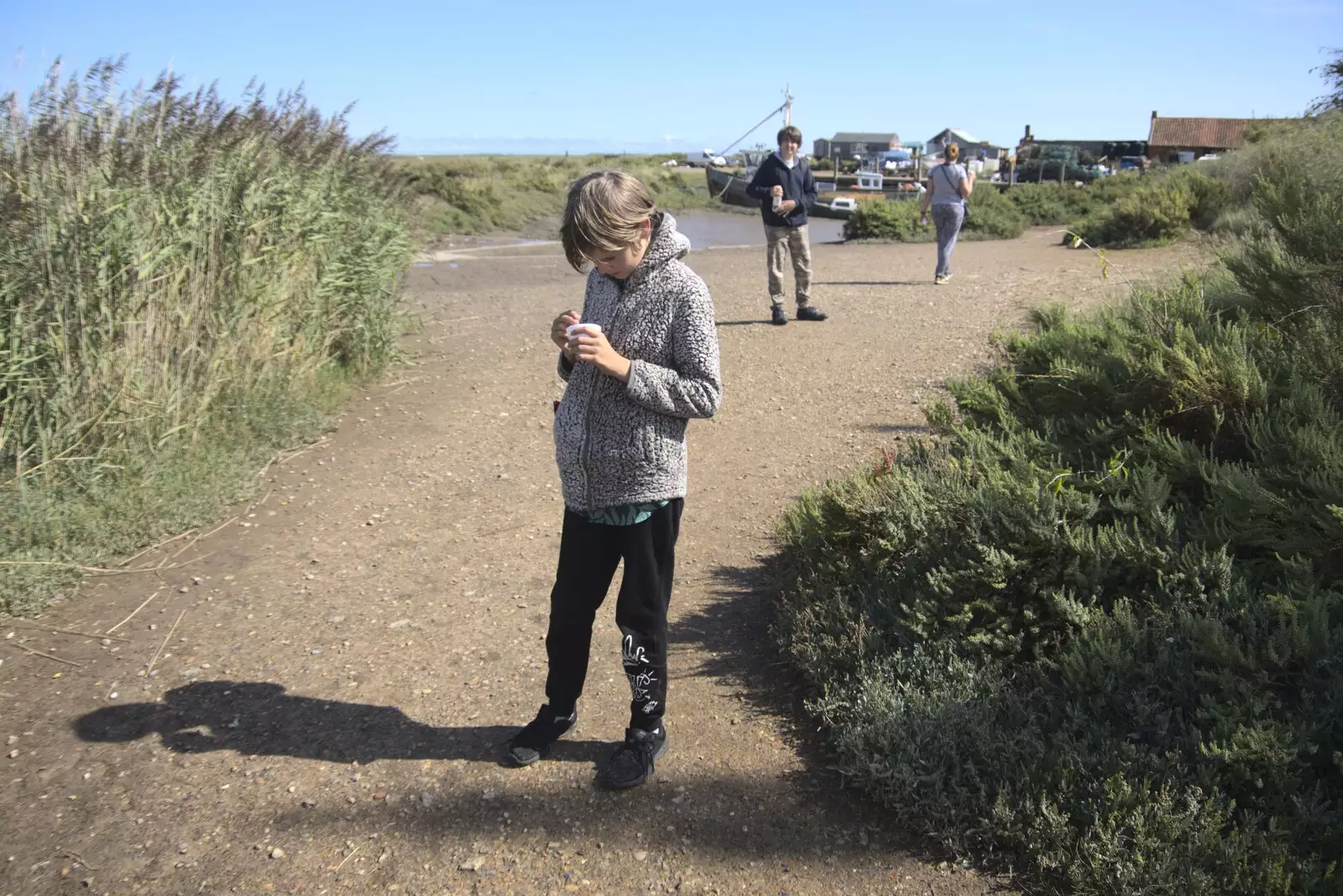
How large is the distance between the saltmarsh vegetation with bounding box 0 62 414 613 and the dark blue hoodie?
13.0 ft

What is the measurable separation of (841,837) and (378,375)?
6.21 meters

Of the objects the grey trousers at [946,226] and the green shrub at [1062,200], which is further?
the green shrub at [1062,200]

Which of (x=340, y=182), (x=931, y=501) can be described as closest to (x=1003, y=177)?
(x=340, y=182)

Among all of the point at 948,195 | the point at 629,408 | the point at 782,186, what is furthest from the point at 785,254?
the point at 629,408

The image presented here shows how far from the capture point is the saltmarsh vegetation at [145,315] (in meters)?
4.91

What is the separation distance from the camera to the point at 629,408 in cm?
293

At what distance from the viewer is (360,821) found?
3.03 meters

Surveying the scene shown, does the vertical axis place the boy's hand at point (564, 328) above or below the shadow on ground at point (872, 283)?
above

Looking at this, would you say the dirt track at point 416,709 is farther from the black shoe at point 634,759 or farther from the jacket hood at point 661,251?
the jacket hood at point 661,251

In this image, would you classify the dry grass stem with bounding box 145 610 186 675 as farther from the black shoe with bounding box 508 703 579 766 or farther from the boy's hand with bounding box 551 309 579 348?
the boy's hand with bounding box 551 309 579 348

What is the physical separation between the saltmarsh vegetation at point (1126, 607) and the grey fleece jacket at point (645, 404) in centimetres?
108

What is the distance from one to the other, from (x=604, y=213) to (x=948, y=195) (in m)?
9.95

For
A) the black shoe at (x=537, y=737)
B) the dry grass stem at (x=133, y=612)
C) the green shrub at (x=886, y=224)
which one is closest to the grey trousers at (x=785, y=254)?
the dry grass stem at (x=133, y=612)

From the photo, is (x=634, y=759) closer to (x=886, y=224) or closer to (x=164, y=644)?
(x=164, y=644)
